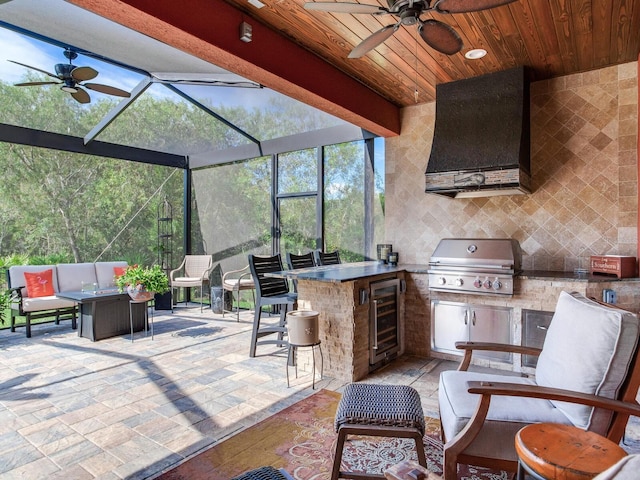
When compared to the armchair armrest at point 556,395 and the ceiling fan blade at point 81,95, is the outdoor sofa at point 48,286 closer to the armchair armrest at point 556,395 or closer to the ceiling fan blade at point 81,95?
the ceiling fan blade at point 81,95

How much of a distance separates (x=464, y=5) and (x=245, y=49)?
1.48 metres

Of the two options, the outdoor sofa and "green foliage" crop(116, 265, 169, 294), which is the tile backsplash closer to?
"green foliage" crop(116, 265, 169, 294)

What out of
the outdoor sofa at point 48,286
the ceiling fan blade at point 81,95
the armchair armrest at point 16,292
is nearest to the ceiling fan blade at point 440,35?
the ceiling fan blade at point 81,95

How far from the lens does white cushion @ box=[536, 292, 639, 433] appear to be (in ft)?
4.91

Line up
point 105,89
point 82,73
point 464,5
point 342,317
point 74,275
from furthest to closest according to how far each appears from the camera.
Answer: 1. point 74,275
2. point 105,89
3. point 82,73
4. point 342,317
5. point 464,5

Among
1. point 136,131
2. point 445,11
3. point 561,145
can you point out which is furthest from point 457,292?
point 136,131

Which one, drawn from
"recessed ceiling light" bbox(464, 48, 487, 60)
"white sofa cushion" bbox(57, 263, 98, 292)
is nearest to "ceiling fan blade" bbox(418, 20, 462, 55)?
"recessed ceiling light" bbox(464, 48, 487, 60)

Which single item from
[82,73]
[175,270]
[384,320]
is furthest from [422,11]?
[175,270]

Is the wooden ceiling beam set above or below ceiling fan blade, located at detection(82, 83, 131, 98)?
below

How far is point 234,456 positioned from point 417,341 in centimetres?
237

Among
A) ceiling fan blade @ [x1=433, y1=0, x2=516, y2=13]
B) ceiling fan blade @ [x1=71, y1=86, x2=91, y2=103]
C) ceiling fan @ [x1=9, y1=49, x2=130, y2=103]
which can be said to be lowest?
ceiling fan blade @ [x1=433, y1=0, x2=516, y2=13]

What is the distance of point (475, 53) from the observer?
328cm

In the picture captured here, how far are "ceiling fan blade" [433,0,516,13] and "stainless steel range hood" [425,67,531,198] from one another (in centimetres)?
178

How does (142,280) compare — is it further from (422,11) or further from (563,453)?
(563,453)
